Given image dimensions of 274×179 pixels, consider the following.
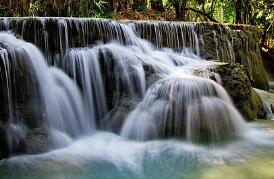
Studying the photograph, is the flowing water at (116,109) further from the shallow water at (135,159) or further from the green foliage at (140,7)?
the green foliage at (140,7)

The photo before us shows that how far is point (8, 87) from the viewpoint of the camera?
614cm

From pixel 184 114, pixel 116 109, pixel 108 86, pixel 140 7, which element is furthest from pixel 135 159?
pixel 140 7

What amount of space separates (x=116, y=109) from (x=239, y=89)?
2472mm

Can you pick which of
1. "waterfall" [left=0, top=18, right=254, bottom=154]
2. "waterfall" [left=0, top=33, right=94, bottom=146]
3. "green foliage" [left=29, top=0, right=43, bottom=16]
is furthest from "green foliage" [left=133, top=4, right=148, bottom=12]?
"waterfall" [left=0, top=33, right=94, bottom=146]

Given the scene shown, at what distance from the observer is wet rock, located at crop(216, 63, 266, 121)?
7859 millimetres

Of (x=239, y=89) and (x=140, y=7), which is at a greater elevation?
(x=140, y=7)

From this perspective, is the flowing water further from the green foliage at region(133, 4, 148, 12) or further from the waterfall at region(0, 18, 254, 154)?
the green foliage at region(133, 4, 148, 12)

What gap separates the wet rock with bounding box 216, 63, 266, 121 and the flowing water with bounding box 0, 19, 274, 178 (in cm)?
25

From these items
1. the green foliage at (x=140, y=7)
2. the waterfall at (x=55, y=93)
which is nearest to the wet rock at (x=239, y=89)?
the waterfall at (x=55, y=93)

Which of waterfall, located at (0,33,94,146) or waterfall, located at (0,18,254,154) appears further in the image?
waterfall, located at (0,33,94,146)

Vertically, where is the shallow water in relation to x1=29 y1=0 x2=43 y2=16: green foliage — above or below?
below

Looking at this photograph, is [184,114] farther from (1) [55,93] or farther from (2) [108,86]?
(1) [55,93]

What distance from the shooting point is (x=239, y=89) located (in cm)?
793

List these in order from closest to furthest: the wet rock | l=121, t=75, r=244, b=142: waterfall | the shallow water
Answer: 1. the shallow water
2. l=121, t=75, r=244, b=142: waterfall
3. the wet rock
